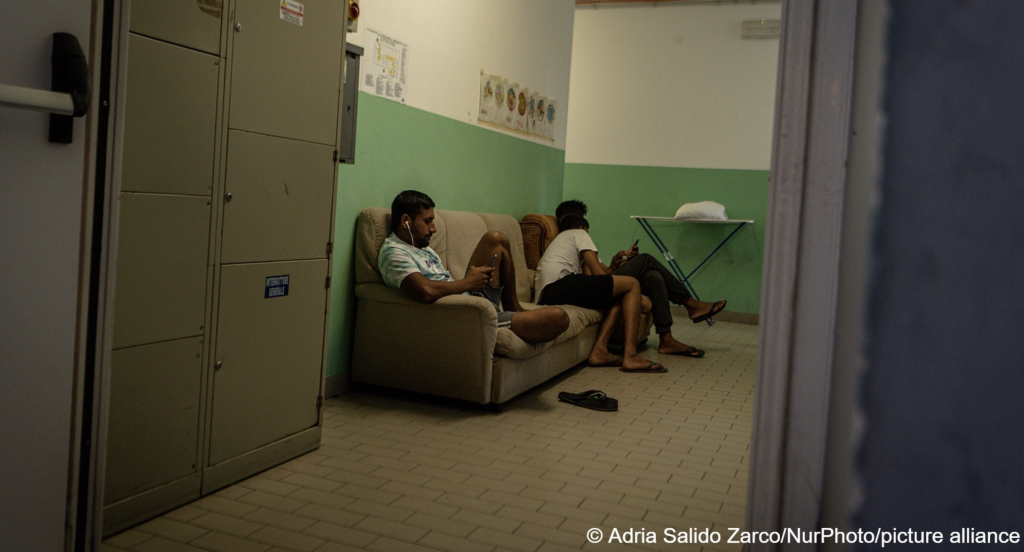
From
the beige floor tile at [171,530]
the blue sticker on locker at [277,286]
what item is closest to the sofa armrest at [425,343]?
the blue sticker on locker at [277,286]

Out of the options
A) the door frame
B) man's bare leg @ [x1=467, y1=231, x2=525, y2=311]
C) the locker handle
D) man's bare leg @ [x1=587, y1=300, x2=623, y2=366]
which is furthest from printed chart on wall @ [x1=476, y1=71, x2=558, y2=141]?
the door frame

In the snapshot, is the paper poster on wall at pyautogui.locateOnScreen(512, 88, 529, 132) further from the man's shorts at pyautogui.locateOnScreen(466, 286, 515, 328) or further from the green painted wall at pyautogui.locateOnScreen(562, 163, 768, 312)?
the green painted wall at pyautogui.locateOnScreen(562, 163, 768, 312)

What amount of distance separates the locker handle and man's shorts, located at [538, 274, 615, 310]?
12.1ft

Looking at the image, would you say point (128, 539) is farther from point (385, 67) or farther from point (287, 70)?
point (385, 67)

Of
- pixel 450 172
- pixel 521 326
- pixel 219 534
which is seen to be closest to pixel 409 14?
pixel 450 172

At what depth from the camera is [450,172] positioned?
4.70 m

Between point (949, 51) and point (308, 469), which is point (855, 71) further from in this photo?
point (308, 469)

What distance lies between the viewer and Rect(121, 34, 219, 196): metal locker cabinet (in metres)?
2.06

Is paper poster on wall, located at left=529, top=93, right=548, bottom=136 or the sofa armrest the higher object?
paper poster on wall, located at left=529, top=93, right=548, bottom=136

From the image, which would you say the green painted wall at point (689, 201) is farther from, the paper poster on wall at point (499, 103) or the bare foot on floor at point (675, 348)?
the paper poster on wall at point (499, 103)

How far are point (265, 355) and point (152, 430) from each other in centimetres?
49

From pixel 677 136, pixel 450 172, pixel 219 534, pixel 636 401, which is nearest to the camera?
pixel 219 534

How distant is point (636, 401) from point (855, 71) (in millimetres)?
3145

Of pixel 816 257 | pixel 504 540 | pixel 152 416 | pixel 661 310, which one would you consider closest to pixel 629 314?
pixel 661 310
